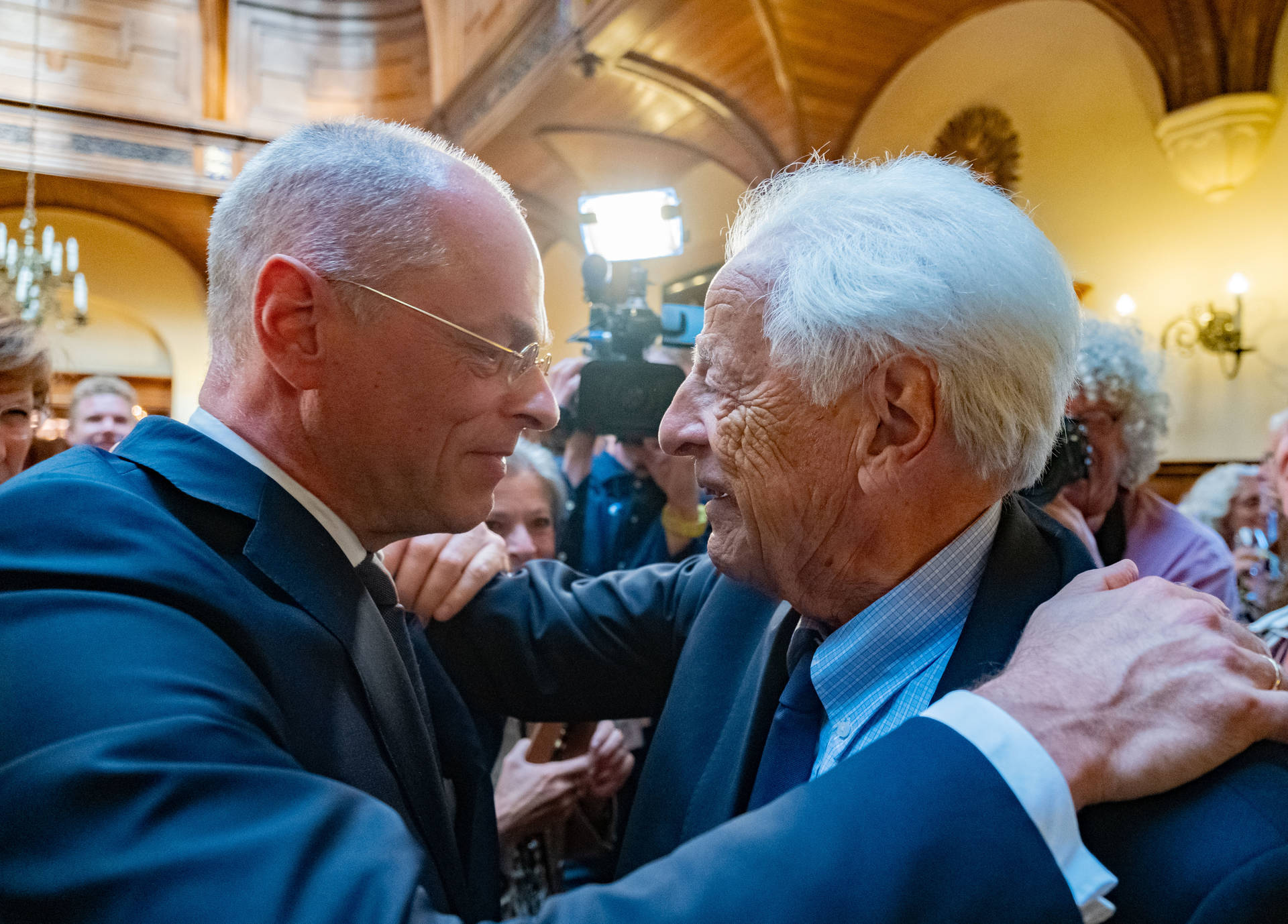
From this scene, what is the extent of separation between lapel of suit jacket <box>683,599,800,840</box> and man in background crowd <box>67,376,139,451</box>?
3741 millimetres

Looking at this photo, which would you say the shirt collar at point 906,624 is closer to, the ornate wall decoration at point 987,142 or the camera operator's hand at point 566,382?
the camera operator's hand at point 566,382

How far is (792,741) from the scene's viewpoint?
117cm

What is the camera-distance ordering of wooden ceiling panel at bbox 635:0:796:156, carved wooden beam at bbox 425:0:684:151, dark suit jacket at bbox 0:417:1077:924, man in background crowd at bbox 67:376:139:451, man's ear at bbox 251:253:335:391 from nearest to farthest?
dark suit jacket at bbox 0:417:1077:924, man's ear at bbox 251:253:335:391, man in background crowd at bbox 67:376:139:451, carved wooden beam at bbox 425:0:684:151, wooden ceiling panel at bbox 635:0:796:156

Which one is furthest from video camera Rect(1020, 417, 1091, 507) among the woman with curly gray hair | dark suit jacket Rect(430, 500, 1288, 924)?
A: dark suit jacket Rect(430, 500, 1288, 924)

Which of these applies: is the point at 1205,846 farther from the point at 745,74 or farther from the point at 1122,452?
the point at 745,74

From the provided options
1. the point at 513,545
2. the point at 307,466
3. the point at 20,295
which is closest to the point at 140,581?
the point at 307,466

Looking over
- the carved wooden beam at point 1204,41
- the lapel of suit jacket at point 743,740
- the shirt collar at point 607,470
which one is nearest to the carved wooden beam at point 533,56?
the carved wooden beam at point 1204,41

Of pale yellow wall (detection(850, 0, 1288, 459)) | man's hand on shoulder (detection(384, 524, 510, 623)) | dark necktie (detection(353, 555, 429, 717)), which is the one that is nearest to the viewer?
dark necktie (detection(353, 555, 429, 717))

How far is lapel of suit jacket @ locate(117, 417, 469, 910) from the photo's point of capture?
3.40 ft

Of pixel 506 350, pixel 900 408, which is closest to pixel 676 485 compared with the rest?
pixel 506 350

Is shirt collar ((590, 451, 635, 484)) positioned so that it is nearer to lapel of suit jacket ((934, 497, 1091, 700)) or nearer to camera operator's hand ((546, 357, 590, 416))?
camera operator's hand ((546, 357, 590, 416))

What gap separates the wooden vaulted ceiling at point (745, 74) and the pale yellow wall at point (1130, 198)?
0.19 meters

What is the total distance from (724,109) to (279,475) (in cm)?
629

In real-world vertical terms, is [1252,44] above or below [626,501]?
above
